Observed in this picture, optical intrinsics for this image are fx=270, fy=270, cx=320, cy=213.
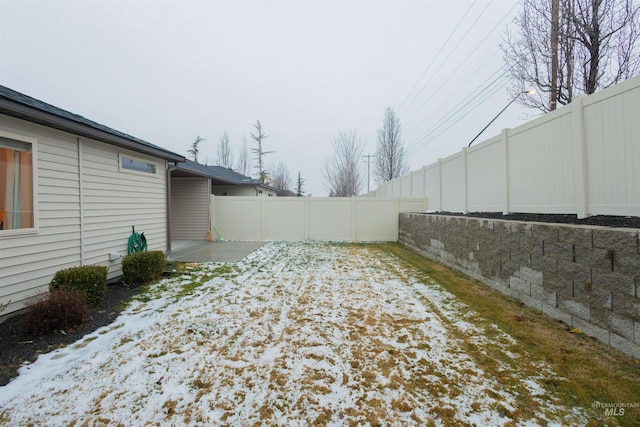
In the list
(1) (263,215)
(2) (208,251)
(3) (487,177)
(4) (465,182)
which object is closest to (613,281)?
(3) (487,177)

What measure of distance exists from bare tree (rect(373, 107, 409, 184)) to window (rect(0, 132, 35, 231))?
21693 mm

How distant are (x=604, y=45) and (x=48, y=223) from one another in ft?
36.4

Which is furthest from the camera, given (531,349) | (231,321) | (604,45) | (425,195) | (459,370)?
(425,195)

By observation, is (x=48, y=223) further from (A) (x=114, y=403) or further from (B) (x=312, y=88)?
(B) (x=312, y=88)

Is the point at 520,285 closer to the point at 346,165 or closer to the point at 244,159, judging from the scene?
the point at 346,165

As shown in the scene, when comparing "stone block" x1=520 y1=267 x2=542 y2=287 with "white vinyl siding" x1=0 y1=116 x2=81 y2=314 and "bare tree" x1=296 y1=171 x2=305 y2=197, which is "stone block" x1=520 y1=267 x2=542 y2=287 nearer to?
"white vinyl siding" x1=0 y1=116 x2=81 y2=314

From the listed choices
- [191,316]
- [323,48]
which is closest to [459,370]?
[191,316]

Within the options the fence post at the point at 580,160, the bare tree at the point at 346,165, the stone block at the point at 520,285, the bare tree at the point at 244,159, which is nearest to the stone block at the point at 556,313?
the stone block at the point at 520,285

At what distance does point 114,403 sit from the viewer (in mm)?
1903

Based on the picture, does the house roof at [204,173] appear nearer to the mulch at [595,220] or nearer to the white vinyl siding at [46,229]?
the white vinyl siding at [46,229]

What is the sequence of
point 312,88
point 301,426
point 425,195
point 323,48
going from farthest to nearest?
1. point 312,88
2. point 323,48
3. point 425,195
4. point 301,426

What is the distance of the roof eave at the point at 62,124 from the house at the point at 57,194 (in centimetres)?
1

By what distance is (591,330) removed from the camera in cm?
271

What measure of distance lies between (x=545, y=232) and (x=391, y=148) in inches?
812
